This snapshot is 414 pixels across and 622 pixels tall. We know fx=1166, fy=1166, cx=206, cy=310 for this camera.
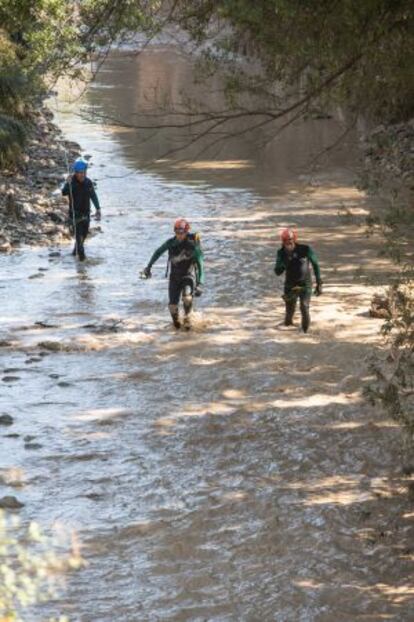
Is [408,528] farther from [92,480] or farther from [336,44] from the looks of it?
[336,44]

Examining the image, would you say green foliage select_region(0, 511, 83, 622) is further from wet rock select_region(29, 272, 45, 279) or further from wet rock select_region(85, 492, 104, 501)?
wet rock select_region(29, 272, 45, 279)

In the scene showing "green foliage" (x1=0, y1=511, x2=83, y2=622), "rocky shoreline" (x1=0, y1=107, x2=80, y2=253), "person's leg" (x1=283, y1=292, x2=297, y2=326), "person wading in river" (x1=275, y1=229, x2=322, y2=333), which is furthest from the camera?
"rocky shoreline" (x1=0, y1=107, x2=80, y2=253)

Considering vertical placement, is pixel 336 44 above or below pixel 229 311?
above

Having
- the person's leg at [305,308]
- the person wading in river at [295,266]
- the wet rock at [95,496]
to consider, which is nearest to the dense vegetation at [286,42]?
the wet rock at [95,496]

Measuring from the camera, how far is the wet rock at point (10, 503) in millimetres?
10648

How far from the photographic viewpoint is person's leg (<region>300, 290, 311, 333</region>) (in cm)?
1566

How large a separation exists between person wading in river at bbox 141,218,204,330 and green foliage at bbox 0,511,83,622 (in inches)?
230

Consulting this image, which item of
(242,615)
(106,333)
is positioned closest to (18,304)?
(106,333)

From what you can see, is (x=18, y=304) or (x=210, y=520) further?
(x=18, y=304)

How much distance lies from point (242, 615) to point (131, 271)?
12681 millimetres

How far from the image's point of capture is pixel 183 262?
619 inches

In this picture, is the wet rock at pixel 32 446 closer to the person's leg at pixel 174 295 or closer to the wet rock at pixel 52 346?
the wet rock at pixel 52 346

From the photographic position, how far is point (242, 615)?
350 inches

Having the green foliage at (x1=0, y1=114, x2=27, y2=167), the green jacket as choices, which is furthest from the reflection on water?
the green jacket
